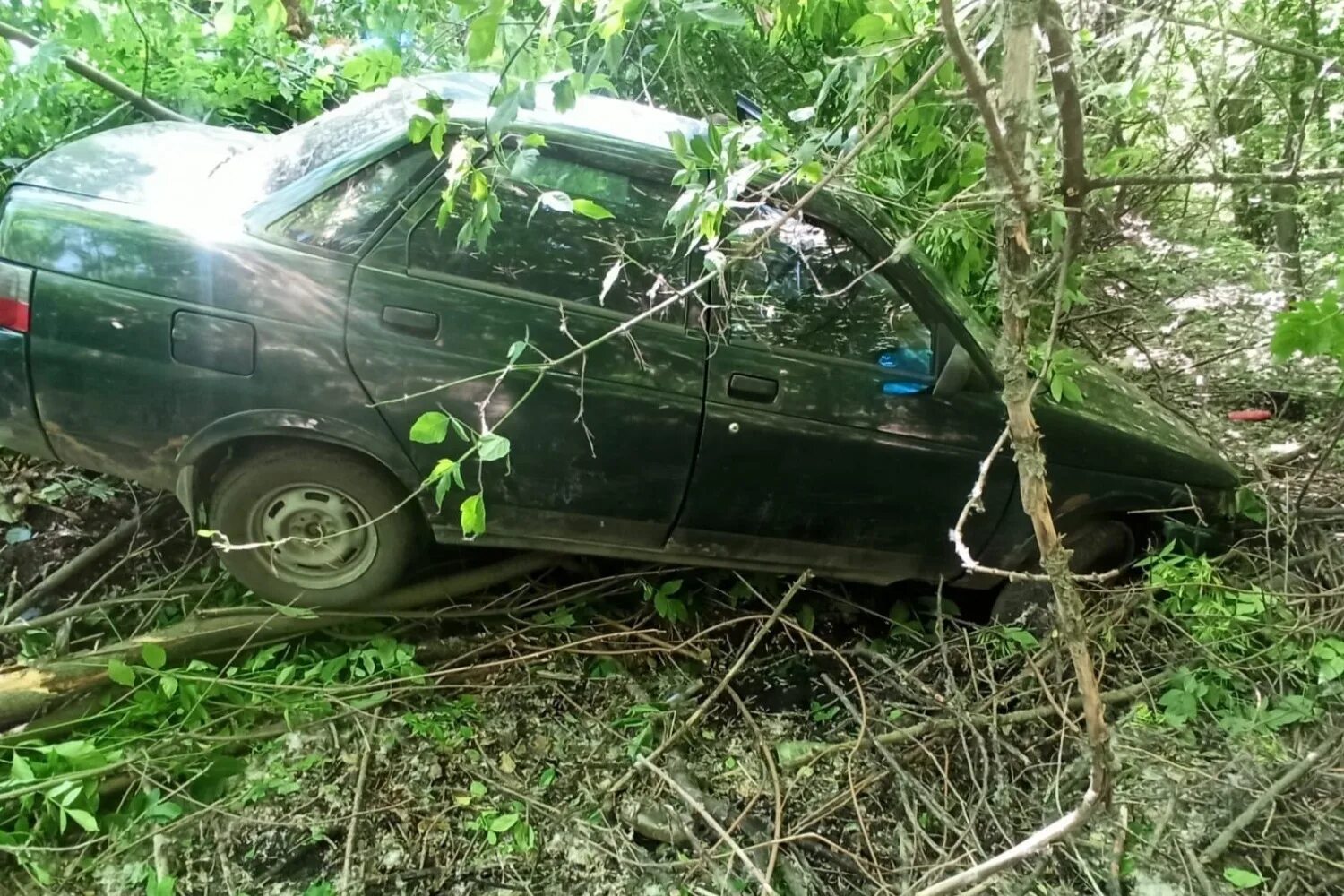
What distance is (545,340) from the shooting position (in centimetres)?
246

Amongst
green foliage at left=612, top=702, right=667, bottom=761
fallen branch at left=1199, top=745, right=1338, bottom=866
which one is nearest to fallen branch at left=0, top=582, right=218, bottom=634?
green foliage at left=612, top=702, right=667, bottom=761

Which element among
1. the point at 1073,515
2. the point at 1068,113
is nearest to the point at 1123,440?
the point at 1073,515

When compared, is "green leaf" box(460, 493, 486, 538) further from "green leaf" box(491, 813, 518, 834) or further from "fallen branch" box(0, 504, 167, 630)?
"fallen branch" box(0, 504, 167, 630)

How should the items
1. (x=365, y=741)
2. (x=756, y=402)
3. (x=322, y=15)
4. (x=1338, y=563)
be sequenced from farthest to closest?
(x=322, y=15) → (x=1338, y=563) → (x=756, y=402) → (x=365, y=741)

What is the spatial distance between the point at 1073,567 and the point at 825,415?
1311 millimetres

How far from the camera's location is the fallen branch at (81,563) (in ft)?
8.67

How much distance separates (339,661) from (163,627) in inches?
22.6

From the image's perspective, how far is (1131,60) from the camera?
3.15 metres

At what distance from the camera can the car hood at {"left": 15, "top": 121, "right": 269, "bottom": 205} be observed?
7.93ft

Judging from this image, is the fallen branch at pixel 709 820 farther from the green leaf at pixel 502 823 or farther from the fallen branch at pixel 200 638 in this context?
the fallen branch at pixel 200 638

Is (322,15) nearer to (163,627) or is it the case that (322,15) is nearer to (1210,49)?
(163,627)

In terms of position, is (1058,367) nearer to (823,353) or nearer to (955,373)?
(955,373)

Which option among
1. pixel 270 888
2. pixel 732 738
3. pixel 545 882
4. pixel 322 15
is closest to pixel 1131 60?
pixel 732 738

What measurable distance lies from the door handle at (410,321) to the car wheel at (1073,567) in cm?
229
